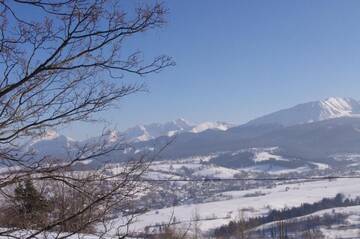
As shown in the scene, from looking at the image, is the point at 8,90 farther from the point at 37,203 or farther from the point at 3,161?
the point at 37,203

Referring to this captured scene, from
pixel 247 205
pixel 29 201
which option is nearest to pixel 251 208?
pixel 247 205

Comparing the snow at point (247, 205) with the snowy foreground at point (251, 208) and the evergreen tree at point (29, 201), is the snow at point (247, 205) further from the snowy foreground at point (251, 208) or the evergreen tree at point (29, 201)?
the evergreen tree at point (29, 201)

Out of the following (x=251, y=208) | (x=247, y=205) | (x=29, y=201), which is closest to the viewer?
(x=29, y=201)

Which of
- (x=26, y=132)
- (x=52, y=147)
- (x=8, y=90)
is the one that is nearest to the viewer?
(x=8, y=90)

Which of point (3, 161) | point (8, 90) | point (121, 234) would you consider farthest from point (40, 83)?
point (121, 234)

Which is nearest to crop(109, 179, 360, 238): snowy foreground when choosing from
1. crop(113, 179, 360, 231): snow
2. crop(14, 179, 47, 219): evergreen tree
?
crop(113, 179, 360, 231): snow

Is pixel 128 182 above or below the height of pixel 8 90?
below

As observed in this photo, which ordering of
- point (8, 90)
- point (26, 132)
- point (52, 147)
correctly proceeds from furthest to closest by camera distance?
point (52, 147) → point (26, 132) → point (8, 90)

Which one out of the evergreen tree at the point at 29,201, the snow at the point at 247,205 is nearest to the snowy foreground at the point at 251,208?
the snow at the point at 247,205

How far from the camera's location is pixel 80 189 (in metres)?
4.55

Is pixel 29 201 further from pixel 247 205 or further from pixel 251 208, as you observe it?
pixel 247 205

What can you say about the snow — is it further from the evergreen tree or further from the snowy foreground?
the evergreen tree

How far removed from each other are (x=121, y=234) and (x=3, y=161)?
1174 millimetres

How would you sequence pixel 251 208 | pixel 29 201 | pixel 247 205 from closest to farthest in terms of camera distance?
pixel 29 201 → pixel 251 208 → pixel 247 205
